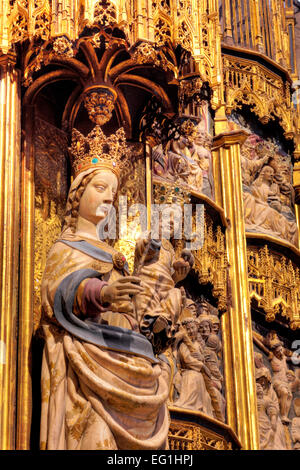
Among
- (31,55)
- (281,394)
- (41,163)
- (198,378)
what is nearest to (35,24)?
(31,55)

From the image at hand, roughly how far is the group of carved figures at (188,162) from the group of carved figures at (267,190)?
21.2 inches

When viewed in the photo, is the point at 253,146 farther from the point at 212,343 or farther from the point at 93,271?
the point at 93,271

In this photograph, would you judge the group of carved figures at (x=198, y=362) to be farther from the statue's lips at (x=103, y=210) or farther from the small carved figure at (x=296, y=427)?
the statue's lips at (x=103, y=210)

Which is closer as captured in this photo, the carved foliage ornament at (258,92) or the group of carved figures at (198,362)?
the group of carved figures at (198,362)

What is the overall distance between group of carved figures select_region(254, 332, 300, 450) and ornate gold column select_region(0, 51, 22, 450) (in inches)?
125

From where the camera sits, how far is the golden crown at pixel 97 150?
27.3ft

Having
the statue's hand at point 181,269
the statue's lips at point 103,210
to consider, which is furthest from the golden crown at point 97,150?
the statue's hand at point 181,269

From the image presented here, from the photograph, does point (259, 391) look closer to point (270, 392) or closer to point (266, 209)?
point (270, 392)

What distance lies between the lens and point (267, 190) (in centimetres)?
1143

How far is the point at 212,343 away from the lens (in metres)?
10.1

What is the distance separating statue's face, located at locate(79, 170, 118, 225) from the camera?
814 centimetres

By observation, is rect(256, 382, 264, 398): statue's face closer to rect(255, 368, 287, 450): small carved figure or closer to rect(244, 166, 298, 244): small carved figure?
Result: rect(255, 368, 287, 450): small carved figure

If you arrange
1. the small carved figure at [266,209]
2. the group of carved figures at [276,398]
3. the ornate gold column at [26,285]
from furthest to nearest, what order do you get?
the small carved figure at [266,209] → the group of carved figures at [276,398] → the ornate gold column at [26,285]

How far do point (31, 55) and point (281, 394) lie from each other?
3945 mm
